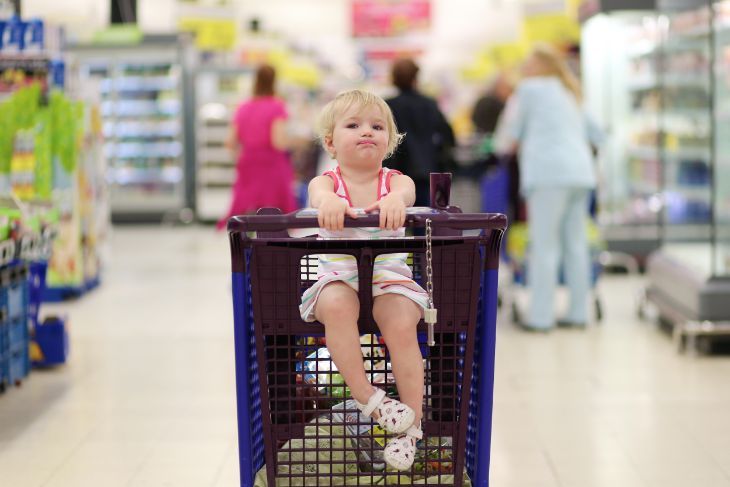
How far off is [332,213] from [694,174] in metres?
4.92

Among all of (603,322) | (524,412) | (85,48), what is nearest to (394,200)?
(524,412)

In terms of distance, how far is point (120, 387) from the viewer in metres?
4.92

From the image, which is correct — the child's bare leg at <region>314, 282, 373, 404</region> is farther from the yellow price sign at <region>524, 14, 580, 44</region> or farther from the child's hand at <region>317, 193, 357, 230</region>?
the yellow price sign at <region>524, 14, 580, 44</region>

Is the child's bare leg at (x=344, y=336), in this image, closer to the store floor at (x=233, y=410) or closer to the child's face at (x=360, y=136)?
the child's face at (x=360, y=136)

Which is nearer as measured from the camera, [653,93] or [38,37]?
[38,37]

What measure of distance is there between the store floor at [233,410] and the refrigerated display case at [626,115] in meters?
1.87

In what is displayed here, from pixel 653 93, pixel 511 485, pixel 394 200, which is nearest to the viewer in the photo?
pixel 394 200

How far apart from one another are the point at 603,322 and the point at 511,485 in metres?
3.34

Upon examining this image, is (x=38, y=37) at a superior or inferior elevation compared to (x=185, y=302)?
superior

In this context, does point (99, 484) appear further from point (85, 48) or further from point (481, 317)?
point (85, 48)

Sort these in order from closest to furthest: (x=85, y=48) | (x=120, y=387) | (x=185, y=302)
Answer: (x=120, y=387)
(x=185, y=302)
(x=85, y=48)

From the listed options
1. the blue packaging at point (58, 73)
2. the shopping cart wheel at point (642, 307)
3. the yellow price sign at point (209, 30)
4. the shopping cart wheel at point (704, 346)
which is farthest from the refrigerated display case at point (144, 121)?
the shopping cart wheel at point (704, 346)

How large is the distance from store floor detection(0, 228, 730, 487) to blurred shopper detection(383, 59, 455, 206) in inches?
41.0

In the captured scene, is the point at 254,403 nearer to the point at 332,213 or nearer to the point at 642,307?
the point at 332,213
